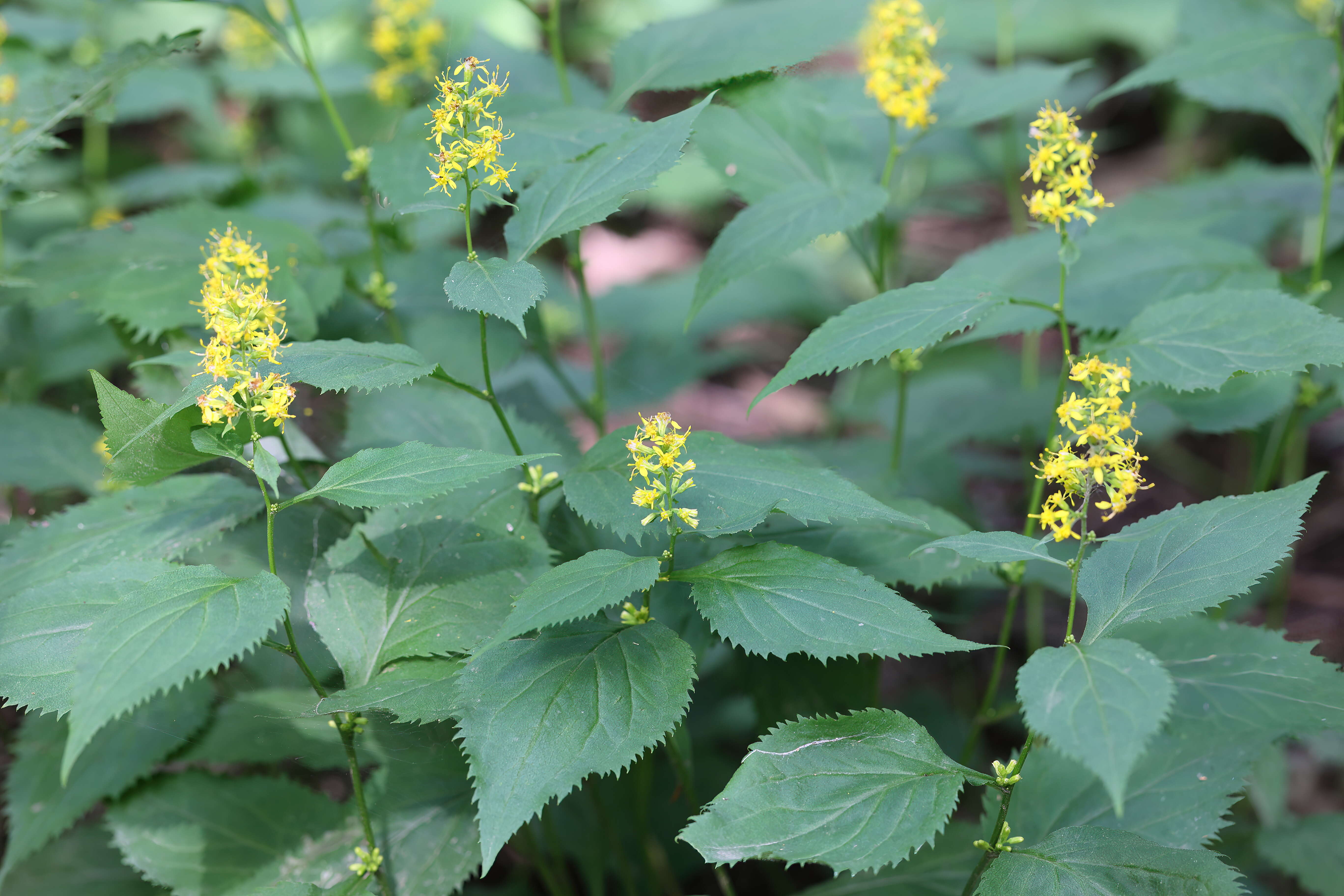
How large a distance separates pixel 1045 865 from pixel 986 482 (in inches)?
124

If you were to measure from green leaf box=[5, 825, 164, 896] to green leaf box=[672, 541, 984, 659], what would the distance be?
59.2 inches

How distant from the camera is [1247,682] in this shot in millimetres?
1778

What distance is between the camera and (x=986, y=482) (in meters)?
4.36

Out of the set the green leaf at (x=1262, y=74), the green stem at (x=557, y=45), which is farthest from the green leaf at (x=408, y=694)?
the green leaf at (x=1262, y=74)

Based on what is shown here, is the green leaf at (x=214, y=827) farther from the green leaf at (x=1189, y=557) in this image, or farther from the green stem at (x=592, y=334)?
the green leaf at (x=1189, y=557)

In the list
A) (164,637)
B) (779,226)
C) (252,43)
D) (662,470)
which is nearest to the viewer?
(164,637)

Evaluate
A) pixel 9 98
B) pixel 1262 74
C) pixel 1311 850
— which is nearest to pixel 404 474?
pixel 9 98

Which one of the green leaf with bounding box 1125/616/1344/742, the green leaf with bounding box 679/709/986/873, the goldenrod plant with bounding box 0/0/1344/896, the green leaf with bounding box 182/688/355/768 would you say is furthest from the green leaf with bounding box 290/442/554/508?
the green leaf with bounding box 1125/616/1344/742

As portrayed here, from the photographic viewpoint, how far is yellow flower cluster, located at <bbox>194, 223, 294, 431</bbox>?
1.42 m

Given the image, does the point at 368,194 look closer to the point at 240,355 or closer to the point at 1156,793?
the point at 240,355

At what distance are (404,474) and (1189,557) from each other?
122cm

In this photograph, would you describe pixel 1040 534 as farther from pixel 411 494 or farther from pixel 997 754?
pixel 411 494

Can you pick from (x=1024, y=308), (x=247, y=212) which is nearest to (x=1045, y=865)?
(x=1024, y=308)

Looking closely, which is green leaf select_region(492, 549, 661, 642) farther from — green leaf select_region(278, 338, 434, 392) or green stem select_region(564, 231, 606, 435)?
green stem select_region(564, 231, 606, 435)
